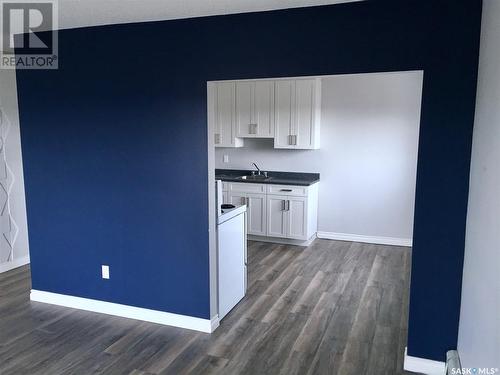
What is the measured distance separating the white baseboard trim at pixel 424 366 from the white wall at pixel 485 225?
281 mm

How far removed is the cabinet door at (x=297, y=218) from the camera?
528 cm

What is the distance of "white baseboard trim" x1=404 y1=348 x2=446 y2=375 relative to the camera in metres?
2.59

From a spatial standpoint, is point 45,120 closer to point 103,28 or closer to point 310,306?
point 103,28

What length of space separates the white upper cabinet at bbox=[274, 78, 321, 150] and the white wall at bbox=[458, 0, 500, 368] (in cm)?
310

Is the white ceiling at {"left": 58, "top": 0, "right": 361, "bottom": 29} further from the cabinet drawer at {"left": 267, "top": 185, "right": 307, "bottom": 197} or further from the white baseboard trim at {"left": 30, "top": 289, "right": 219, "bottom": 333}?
the cabinet drawer at {"left": 267, "top": 185, "right": 307, "bottom": 197}

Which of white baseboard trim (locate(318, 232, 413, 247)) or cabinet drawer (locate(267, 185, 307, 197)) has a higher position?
cabinet drawer (locate(267, 185, 307, 197))

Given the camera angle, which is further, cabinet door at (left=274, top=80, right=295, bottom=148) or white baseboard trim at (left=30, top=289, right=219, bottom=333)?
cabinet door at (left=274, top=80, right=295, bottom=148)

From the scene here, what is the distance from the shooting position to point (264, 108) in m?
5.51

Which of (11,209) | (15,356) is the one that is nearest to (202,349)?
(15,356)

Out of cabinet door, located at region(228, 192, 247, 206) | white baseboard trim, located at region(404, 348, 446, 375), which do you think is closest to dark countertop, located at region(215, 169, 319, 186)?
cabinet door, located at region(228, 192, 247, 206)

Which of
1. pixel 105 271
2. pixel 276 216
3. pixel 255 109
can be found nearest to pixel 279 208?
pixel 276 216

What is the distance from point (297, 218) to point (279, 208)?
28 centimetres

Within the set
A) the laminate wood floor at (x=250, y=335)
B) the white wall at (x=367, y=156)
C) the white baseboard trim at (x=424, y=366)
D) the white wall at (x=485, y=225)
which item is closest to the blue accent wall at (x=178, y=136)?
the white baseboard trim at (x=424, y=366)

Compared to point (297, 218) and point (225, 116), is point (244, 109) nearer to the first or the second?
point (225, 116)
